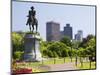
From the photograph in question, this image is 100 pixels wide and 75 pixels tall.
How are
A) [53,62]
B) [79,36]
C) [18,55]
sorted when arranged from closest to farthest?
[18,55], [53,62], [79,36]

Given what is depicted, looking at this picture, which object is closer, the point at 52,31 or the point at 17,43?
the point at 17,43

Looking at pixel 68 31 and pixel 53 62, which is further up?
pixel 68 31

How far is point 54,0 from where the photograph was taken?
2652 millimetres

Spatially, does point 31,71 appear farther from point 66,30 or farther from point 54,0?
point 54,0

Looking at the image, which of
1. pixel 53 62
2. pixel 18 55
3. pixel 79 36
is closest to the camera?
pixel 18 55

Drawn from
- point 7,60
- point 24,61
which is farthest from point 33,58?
point 7,60

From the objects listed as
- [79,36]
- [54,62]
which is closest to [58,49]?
[54,62]

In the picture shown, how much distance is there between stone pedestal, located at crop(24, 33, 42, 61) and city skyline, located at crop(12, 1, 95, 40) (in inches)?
3.3

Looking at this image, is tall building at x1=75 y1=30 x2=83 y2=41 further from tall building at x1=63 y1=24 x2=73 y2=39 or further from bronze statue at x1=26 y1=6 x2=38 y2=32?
bronze statue at x1=26 y1=6 x2=38 y2=32

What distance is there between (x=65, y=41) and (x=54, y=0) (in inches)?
18.9

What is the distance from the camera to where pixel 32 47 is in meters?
2.56

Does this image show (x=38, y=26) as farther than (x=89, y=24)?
No

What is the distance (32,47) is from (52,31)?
29 cm

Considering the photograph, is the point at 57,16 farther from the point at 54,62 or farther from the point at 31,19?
the point at 54,62
